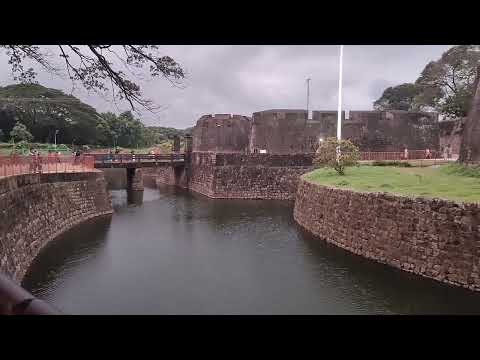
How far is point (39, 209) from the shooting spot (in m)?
11.5

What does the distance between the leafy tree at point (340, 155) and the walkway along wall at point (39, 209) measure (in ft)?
31.8

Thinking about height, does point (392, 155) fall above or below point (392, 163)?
above

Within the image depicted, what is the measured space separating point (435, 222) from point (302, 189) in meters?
7.52

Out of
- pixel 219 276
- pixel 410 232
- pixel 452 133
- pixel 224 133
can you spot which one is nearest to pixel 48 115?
pixel 224 133

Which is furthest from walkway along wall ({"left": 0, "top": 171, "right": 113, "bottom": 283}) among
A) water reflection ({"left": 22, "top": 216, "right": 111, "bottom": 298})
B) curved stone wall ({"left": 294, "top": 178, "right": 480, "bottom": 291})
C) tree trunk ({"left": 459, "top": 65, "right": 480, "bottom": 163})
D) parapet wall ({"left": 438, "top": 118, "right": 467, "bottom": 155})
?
parapet wall ({"left": 438, "top": 118, "right": 467, "bottom": 155})

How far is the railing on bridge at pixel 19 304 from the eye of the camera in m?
1.69

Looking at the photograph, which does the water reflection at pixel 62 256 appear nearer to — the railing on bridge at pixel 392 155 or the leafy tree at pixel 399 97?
the railing on bridge at pixel 392 155

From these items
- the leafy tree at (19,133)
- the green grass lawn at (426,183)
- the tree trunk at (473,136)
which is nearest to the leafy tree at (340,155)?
the green grass lawn at (426,183)

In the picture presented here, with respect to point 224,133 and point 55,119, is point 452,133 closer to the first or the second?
point 224,133

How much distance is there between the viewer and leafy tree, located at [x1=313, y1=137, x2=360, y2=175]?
52.5 ft

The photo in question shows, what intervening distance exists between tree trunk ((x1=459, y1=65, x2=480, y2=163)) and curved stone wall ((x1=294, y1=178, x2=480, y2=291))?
420 cm

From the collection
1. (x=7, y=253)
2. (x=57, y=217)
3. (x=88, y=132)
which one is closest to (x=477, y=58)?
(x=57, y=217)

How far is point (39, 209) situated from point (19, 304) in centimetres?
1085
